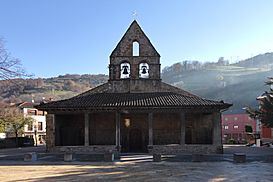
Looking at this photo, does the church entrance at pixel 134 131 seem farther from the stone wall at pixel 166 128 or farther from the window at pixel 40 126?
the window at pixel 40 126

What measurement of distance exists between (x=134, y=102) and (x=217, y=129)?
6387 millimetres

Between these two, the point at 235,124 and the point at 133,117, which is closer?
the point at 133,117

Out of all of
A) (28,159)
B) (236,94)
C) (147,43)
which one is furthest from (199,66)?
(28,159)

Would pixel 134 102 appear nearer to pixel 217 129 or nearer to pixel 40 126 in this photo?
pixel 217 129

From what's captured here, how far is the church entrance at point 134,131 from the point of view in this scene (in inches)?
1180

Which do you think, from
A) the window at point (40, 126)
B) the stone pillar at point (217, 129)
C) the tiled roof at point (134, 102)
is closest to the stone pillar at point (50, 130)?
the tiled roof at point (134, 102)

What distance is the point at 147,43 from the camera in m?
30.8

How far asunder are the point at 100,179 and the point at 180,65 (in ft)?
416

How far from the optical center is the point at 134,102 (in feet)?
88.8

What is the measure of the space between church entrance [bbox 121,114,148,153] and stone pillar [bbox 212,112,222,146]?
20.0 feet

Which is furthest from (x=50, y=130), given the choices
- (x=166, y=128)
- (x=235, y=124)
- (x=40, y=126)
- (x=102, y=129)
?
(x=235, y=124)

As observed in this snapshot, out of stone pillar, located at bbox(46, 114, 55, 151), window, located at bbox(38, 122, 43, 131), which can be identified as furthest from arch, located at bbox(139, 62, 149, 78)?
window, located at bbox(38, 122, 43, 131)

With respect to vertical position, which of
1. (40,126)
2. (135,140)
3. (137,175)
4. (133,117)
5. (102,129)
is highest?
(133,117)

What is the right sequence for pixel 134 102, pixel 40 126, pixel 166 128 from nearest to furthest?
pixel 134 102, pixel 166 128, pixel 40 126
